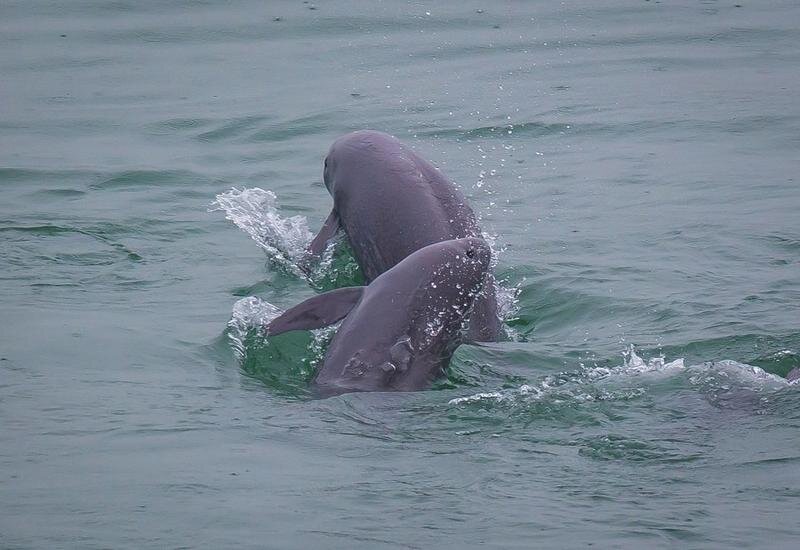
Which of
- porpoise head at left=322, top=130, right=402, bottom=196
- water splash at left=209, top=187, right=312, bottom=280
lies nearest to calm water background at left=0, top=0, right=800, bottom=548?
water splash at left=209, top=187, right=312, bottom=280

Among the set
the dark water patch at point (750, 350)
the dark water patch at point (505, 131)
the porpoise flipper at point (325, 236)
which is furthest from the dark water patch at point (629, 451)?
the dark water patch at point (505, 131)

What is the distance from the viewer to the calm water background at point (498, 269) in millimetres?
6934

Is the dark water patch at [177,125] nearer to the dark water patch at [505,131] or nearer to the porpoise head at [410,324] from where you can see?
the dark water patch at [505,131]

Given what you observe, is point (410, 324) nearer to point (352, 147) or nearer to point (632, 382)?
point (632, 382)

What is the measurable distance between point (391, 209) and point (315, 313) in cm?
191

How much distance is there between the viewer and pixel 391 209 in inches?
434

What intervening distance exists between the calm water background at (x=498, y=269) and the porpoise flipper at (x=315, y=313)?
29cm

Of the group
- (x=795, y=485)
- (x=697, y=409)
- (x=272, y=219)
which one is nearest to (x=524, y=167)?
(x=272, y=219)

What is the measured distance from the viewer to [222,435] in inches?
311

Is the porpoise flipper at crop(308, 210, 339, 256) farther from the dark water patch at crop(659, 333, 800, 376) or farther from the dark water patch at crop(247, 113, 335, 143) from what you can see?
the dark water patch at crop(247, 113, 335, 143)

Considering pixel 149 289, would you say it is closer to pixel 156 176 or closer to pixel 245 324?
pixel 245 324

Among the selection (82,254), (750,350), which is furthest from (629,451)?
(82,254)

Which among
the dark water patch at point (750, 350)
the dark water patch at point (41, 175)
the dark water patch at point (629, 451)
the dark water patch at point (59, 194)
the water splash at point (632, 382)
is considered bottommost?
the dark water patch at point (41, 175)

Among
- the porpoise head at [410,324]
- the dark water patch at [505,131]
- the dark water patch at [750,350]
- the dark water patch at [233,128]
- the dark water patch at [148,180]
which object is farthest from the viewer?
the dark water patch at [233,128]
